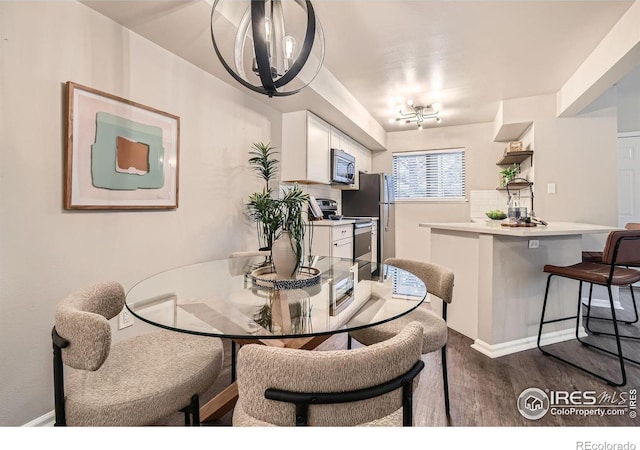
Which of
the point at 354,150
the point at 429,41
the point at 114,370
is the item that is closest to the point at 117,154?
the point at 114,370

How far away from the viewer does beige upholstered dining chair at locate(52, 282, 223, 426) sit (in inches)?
33.1

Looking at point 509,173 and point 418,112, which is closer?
point 418,112

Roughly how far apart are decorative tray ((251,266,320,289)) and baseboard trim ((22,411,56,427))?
Result: 1.19 m

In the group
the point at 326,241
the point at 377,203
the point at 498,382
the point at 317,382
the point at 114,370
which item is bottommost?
the point at 498,382

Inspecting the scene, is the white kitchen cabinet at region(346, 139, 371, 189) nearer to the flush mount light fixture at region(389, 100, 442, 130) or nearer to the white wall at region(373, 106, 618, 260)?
the flush mount light fixture at region(389, 100, 442, 130)

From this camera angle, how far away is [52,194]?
1515mm

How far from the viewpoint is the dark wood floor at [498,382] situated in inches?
61.1

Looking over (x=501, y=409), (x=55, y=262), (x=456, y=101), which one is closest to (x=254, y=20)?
(x=55, y=262)

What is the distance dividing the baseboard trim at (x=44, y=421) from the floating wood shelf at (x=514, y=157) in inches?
192

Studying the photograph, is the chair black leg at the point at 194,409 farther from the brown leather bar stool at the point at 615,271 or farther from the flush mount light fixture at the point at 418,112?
the flush mount light fixture at the point at 418,112

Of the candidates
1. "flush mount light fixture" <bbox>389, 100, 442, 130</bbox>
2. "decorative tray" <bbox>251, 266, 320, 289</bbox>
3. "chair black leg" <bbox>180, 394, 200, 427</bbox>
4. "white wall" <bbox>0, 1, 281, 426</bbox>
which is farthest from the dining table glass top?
"flush mount light fixture" <bbox>389, 100, 442, 130</bbox>

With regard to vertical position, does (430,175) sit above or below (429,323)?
above

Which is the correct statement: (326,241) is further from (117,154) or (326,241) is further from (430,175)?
(430,175)

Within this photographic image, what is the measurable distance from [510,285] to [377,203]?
8.61ft
